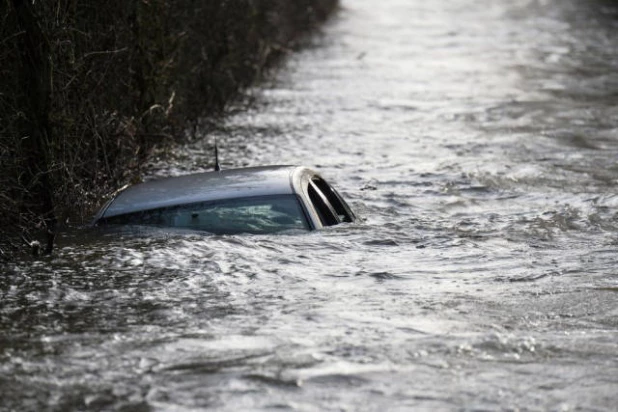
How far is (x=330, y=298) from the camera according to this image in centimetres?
985

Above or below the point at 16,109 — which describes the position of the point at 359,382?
below

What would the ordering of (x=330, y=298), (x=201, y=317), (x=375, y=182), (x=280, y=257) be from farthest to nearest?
(x=375, y=182) → (x=280, y=257) → (x=330, y=298) → (x=201, y=317)

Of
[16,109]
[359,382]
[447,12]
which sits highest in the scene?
[16,109]

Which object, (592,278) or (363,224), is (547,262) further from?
(363,224)

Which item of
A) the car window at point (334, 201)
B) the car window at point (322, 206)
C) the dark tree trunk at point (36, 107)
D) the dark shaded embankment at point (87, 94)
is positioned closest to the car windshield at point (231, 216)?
the car window at point (322, 206)

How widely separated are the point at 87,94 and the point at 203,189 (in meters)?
4.33

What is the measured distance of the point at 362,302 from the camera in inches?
381

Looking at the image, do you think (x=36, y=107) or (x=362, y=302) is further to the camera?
(x=36, y=107)

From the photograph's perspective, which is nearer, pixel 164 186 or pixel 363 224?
pixel 164 186

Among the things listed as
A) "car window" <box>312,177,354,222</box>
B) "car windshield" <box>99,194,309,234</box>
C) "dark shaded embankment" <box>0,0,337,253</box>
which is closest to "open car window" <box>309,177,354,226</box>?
"car window" <box>312,177,354,222</box>

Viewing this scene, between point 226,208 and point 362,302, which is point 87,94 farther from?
point 362,302

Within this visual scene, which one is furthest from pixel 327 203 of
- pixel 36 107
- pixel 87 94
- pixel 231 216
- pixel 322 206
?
pixel 87 94

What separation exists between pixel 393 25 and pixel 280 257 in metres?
40.3

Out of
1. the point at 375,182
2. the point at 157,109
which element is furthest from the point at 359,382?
the point at 157,109
